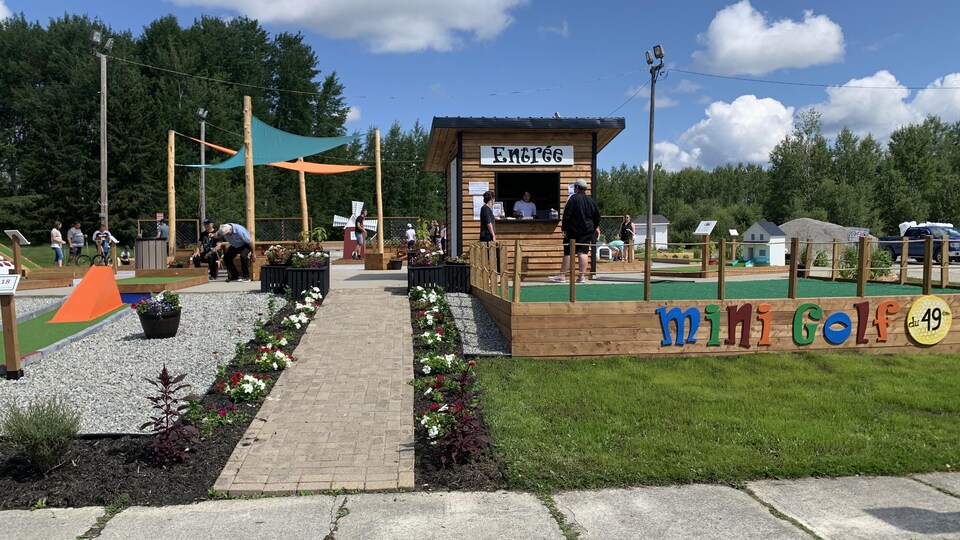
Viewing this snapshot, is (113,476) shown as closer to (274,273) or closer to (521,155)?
(274,273)

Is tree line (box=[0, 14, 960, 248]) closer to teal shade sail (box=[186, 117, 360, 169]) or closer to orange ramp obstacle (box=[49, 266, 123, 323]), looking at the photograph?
teal shade sail (box=[186, 117, 360, 169])

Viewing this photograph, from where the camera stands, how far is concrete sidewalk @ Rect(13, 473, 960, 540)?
3719mm

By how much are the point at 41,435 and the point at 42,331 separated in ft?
17.2

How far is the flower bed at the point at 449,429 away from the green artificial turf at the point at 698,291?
240 cm

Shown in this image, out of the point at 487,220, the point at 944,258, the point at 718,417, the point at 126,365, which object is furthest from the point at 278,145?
the point at 944,258

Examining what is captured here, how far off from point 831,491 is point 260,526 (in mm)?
3677

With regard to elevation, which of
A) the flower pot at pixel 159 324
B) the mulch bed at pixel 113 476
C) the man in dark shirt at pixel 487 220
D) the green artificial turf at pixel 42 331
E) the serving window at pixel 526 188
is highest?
the serving window at pixel 526 188

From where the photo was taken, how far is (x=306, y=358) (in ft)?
24.5

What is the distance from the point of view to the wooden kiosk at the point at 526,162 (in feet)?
42.2

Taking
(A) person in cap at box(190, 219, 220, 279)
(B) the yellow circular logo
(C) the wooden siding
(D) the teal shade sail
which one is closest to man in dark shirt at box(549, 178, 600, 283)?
(C) the wooden siding

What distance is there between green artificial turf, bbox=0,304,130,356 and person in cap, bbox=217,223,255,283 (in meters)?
3.31

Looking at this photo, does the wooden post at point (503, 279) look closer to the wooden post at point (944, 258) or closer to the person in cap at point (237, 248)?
the wooden post at point (944, 258)

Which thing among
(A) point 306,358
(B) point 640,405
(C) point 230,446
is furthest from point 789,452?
(A) point 306,358

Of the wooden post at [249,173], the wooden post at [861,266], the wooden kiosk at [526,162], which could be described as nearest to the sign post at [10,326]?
the wooden post at [249,173]
